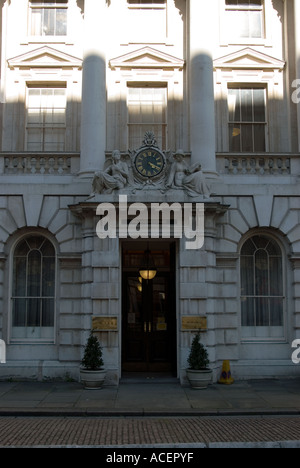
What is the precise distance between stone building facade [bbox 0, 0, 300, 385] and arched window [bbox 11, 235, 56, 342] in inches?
1.3

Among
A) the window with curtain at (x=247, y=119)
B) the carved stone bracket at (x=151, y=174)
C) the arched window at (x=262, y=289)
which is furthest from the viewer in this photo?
the window with curtain at (x=247, y=119)

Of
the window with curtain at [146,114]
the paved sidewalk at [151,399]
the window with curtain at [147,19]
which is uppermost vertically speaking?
the window with curtain at [147,19]

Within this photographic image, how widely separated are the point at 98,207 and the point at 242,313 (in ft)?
18.2

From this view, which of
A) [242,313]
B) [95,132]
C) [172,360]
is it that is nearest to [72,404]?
[172,360]

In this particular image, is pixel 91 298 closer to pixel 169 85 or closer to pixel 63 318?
pixel 63 318

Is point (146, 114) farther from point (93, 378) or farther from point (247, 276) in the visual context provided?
point (93, 378)

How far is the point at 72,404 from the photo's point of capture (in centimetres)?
1245

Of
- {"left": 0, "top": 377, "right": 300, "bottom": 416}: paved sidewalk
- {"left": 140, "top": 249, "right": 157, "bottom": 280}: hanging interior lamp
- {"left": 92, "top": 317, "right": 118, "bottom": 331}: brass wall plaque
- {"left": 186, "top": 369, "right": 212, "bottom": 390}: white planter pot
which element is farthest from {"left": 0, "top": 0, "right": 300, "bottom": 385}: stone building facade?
{"left": 0, "top": 377, "right": 300, "bottom": 416}: paved sidewalk

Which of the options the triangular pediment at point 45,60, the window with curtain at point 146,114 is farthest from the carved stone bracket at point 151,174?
the triangular pediment at point 45,60

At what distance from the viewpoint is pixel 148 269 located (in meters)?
17.0

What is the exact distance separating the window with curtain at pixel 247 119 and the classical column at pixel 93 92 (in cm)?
437

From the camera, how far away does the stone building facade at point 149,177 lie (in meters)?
15.5

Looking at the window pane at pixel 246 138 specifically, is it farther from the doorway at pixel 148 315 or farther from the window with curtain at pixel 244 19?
the doorway at pixel 148 315
